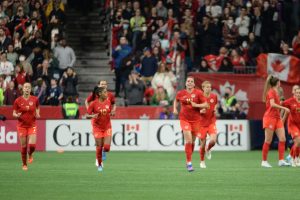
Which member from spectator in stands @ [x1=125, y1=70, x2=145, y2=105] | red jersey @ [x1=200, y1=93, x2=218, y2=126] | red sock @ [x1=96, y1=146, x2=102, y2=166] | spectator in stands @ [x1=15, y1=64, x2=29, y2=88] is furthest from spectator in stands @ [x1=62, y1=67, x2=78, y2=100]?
red sock @ [x1=96, y1=146, x2=102, y2=166]

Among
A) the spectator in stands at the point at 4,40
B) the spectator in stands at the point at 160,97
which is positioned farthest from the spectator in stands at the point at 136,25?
the spectator in stands at the point at 4,40

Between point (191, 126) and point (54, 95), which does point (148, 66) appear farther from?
point (191, 126)

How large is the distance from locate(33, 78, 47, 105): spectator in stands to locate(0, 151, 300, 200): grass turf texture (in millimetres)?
5818

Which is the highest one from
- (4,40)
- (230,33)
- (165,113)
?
(230,33)

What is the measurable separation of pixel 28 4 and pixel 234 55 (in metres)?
8.06

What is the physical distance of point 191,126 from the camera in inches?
873

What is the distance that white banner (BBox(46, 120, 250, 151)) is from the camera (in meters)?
32.3

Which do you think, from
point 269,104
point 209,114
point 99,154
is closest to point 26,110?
point 99,154

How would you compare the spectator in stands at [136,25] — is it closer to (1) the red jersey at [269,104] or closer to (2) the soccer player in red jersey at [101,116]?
(1) the red jersey at [269,104]

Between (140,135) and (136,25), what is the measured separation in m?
4.63

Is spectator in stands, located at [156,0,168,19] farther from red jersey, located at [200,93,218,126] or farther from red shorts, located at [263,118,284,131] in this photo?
red shorts, located at [263,118,284,131]

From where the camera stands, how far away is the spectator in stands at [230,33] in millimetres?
34188

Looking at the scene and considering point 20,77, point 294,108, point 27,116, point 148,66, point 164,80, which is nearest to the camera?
point 27,116

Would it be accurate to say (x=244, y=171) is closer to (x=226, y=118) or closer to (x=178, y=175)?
(x=178, y=175)
